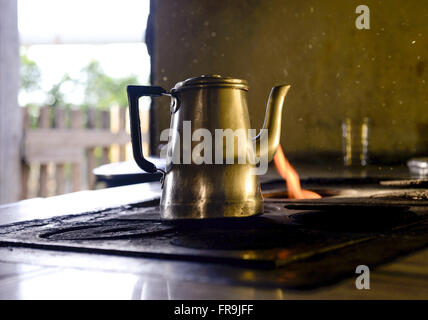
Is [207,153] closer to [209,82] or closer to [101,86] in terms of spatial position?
[209,82]

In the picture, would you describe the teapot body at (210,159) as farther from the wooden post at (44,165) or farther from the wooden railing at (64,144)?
the wooden post at (44,165)

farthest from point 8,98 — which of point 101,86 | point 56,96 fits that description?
point 101,86

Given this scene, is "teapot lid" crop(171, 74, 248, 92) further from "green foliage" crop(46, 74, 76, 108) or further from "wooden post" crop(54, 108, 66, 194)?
"green foliage" crop(46, 74, 76, 108)

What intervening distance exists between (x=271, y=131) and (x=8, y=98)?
3044mm

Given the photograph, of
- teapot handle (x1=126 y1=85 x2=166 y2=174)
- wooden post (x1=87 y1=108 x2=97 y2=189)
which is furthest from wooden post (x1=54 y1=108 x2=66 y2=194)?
teapot handle (x1=126 y1=85 x2=166 y2=174)

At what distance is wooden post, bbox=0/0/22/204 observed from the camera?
350 cm

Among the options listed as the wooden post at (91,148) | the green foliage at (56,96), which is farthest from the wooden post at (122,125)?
the green foliage at (56,96)

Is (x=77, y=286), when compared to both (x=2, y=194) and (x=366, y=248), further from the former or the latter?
(x=2, y=194)

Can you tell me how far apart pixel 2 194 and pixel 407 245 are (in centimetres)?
335

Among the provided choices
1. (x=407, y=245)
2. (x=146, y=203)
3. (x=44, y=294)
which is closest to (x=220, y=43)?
(x=146, y=203)

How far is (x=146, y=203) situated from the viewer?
1.14m

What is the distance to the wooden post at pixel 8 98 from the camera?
3.50 m

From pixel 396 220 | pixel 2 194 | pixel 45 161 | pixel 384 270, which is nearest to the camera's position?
pixel 384 270
